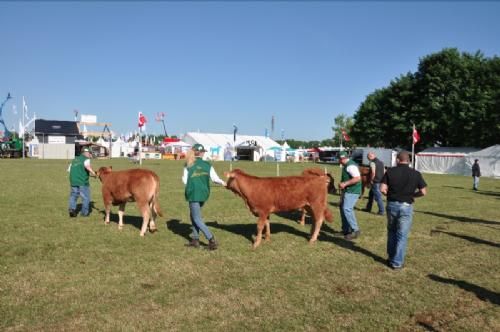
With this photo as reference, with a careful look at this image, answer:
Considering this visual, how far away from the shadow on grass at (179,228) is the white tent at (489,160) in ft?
130

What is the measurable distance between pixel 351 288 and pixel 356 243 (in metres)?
3.10

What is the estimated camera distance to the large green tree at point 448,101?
43938 millimetres

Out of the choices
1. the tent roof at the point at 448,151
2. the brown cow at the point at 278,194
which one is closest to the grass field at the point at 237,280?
the brown cow at the point at 278,194

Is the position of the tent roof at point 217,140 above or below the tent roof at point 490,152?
above

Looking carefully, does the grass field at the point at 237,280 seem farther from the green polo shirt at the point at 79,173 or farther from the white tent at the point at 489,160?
the white tent at the point at 489,160

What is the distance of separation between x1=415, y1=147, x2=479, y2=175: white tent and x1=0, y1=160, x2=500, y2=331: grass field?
36.5 meters

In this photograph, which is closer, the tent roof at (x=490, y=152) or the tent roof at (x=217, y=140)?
the tent roof at (x=490, y=152)

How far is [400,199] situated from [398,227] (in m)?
0.51

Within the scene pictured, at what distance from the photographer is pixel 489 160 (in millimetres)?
40906

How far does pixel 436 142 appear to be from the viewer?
51969 millimetres

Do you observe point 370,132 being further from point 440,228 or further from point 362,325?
point 362,325

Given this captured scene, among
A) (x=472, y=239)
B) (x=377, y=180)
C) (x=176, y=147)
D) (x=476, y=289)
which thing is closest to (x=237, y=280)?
(x=476, y=289)

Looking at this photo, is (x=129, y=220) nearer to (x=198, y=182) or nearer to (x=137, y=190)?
(x=137, y=190)

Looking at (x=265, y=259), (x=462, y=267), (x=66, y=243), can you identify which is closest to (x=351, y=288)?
(x=265, y=259)
